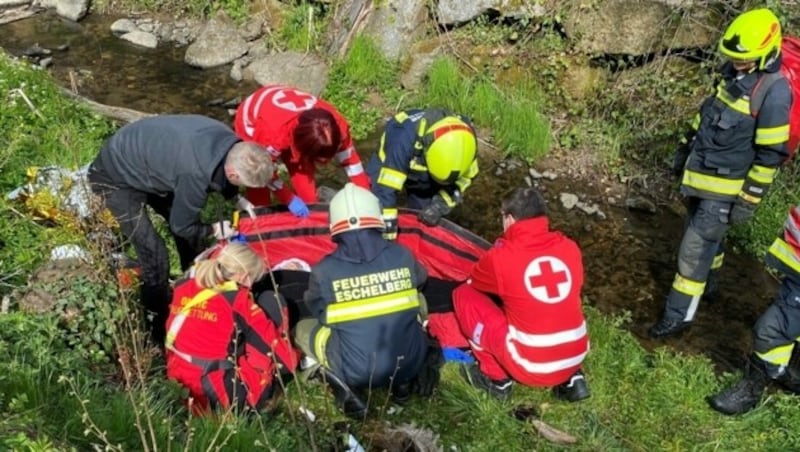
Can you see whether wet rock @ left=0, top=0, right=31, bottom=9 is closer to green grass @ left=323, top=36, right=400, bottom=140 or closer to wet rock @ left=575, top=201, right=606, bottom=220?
green grass @ left=323, top=36, right=400, bottom=140

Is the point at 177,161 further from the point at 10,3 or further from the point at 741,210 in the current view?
the point at 10,3

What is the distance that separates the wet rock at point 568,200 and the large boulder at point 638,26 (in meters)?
1.87

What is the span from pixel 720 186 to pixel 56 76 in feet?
26.4

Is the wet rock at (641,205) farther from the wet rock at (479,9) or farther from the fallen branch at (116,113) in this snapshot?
the fallen branch at (116,113)

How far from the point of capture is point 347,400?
4.16m

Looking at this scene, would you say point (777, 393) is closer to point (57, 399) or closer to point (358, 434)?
point (358, 434)

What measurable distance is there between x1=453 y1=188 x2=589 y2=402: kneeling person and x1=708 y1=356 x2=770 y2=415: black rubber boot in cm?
88

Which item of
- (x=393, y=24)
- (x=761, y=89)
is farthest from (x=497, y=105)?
(x=761, y=89)

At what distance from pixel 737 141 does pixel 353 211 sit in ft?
8.81

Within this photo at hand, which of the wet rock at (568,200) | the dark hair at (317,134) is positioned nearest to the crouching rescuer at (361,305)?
the dark hair at (317,134)

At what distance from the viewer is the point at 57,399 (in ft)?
10.2

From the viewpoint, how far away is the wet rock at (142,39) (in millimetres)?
10141

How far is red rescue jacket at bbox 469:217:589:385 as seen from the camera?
4.11 meters

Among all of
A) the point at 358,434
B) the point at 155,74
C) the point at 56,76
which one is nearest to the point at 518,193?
the point at 358,434
